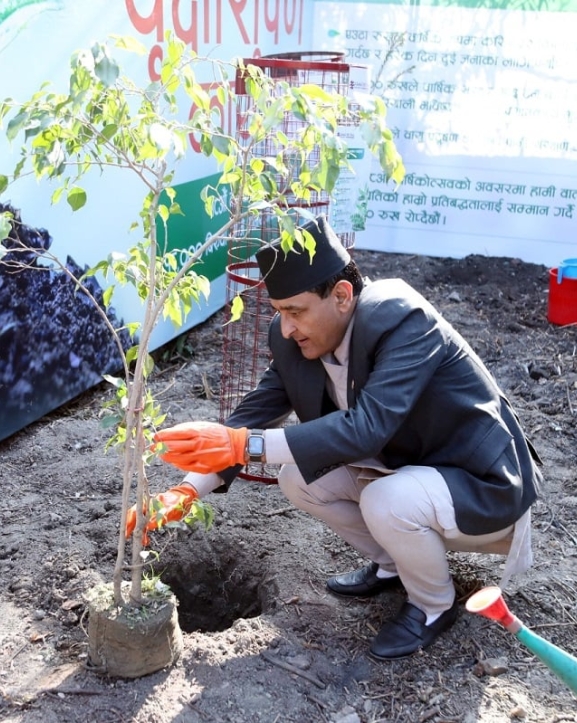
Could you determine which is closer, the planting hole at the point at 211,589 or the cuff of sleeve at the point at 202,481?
the cuff of sleeve at the point at 202,481

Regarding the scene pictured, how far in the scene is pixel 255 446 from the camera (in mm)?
2270

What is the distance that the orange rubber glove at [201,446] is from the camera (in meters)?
2.21

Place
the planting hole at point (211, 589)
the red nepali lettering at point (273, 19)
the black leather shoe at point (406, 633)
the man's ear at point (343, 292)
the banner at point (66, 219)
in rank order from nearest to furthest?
the man's ear at point (343, 292) < the black leather shoe at point (406, 633) < the planting hole at point (211, 589) < the banner at point (66, 219) < the red nepali lettering at point (273, 19)

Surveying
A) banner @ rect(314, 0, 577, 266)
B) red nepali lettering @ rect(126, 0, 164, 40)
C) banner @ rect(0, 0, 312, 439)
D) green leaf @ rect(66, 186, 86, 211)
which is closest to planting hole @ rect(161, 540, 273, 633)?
banner @ rect(0, 0, 312, 439)

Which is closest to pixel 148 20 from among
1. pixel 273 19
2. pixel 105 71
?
pixel 273 19

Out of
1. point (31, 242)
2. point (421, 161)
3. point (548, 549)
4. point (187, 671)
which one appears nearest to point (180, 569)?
point (187, 671)

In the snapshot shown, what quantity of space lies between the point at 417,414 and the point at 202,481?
679 millimetres

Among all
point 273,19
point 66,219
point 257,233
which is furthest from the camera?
point 273,19

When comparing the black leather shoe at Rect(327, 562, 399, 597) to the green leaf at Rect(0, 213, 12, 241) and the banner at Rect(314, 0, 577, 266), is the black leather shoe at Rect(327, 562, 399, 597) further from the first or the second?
the banner at Rect(314, 0, 577, 266)

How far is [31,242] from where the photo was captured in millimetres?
3664

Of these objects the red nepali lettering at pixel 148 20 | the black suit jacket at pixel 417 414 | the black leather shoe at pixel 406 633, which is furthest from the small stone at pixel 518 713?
the red nepali lettering at pixel 148 20

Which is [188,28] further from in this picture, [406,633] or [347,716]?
[347,716]

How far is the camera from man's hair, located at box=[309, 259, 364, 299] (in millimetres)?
2275

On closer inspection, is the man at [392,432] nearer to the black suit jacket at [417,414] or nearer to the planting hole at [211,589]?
the black suit jacket at [417,414]
